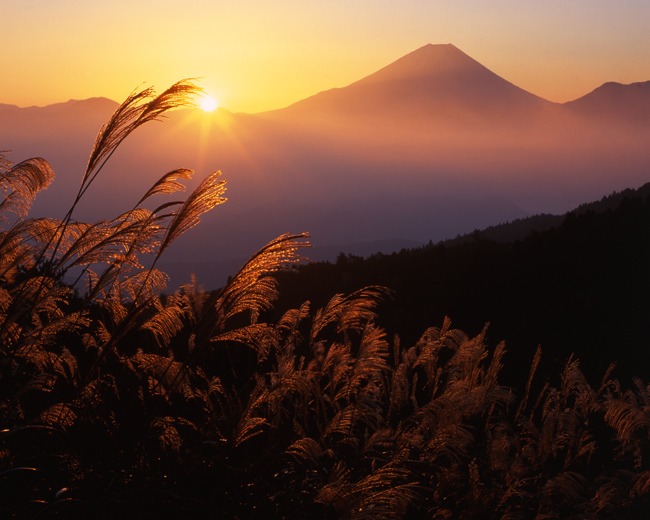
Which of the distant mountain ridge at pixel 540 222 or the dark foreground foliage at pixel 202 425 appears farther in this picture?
the distant mountain ridge at pixel 540 222

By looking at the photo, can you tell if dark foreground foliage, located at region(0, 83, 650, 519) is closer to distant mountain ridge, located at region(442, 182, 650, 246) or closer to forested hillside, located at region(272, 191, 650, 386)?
forested hillside, located at region(272, 191, 650, 386)

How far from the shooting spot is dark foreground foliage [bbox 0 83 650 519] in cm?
245

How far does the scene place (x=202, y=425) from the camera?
10.3 feet

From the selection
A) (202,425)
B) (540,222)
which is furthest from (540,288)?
(540,222)

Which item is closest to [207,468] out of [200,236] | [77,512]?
[77,512]

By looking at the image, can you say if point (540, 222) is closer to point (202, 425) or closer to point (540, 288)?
point (540, 288)

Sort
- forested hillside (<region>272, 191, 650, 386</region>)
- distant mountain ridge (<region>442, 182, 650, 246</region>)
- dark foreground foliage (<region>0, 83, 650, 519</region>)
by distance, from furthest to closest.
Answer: distant mountain ridge (<region>442, 182, 650, 246</region>) → forested hillside (<region>272, 191, 650, 386</region>) → dark foreground foliage (<region>0, 83, 650, 519</region>)

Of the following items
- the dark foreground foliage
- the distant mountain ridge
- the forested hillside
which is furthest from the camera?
the distant mountain ridge

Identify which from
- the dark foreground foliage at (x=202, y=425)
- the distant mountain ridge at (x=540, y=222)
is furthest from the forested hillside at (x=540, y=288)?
the distant mountain ridge at (x=540, y=222)

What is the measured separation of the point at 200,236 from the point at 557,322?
196 m

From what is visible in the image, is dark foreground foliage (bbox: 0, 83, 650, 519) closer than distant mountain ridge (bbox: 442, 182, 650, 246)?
Yes

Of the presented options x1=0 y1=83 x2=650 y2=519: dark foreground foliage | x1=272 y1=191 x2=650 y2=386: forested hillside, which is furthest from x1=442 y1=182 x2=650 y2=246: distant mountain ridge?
x1=0 y1=83 x2=650 y2=519: dark foreground foliage

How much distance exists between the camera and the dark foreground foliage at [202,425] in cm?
245

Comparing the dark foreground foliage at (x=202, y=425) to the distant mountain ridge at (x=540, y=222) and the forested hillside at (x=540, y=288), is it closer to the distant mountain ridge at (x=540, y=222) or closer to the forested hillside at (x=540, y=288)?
the forested hillside at (x=540, y=288)
